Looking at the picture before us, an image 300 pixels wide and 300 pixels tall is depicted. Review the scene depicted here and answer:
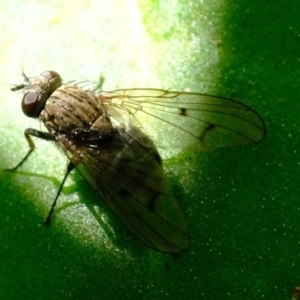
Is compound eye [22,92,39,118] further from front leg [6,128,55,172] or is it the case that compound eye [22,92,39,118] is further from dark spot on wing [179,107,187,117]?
dark spot on wing [179,107,187,117]

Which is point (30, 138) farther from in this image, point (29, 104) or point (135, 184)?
point (135, 184)

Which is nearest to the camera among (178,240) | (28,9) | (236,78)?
(178,240)

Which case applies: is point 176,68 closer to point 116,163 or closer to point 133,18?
point 133,18

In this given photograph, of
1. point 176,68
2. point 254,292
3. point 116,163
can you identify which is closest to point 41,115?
point 116,163

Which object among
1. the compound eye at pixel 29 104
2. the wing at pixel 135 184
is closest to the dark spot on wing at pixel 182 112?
the wing at pixel 135 184

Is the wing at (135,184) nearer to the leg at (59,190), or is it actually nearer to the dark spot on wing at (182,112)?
the leg at (59,190)

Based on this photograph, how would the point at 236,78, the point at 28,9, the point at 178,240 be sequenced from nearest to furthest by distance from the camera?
the point at 178,240 → the point at 236,78 → the point at 28,9
